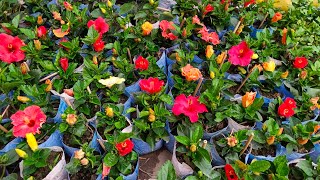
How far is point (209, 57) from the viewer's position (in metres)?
1.93

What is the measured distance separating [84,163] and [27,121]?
328 millimetres

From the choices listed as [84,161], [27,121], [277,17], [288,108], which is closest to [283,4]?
[277,17]

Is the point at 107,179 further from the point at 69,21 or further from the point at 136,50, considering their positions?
the point at 69,21

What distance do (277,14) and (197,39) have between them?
1.92 ft

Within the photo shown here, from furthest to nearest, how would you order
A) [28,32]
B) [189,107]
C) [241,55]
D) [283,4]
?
[283,4] → [28,32] → [241,55] → [189,107]

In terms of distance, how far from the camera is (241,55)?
181cm

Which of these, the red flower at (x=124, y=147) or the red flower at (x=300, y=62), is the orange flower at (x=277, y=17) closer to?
the red flower at (x=300, y=62)

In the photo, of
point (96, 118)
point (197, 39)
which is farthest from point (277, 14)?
point (96, 118)

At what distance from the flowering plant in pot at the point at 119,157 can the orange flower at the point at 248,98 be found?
2.00ft

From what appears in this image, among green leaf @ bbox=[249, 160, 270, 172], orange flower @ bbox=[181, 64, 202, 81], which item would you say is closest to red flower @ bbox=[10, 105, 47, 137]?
orange flower @ bbox=[181, 64, 202, 81]

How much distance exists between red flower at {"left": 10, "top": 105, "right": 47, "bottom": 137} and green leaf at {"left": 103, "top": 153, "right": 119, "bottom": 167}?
13.2 inches

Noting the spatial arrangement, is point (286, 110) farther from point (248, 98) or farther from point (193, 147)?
point (193, 147)

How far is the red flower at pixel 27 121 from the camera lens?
56.7 inches

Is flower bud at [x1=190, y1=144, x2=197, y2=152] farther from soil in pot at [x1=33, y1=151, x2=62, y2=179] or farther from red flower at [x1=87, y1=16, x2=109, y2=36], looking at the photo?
red flower at [x1=87, y1=16, x2=109, y2=36]
